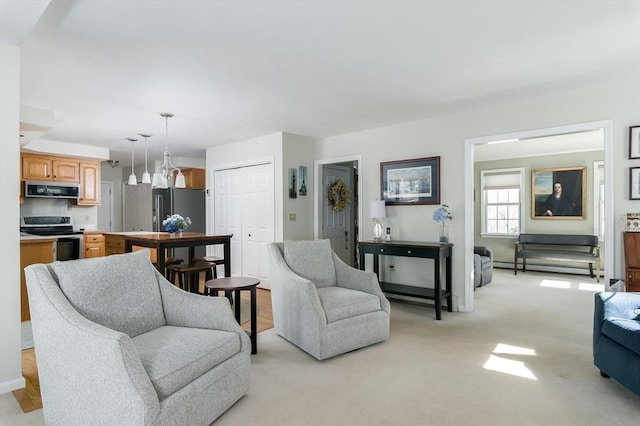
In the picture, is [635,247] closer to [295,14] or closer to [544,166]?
[295,14]

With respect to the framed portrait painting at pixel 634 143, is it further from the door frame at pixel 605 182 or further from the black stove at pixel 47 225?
the black stove at pixel 47 225

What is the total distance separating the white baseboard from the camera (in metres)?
2.44

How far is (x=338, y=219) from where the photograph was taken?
6.41m

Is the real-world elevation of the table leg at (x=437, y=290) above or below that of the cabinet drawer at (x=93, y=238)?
below

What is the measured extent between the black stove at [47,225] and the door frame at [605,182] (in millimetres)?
6384

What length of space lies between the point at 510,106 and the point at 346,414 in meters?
3.62

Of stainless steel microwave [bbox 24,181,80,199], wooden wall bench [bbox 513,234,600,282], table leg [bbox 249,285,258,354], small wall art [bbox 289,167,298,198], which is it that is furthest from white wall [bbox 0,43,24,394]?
wooden wall bench [bbox 513,234,600,282]

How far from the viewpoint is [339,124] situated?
504 cm

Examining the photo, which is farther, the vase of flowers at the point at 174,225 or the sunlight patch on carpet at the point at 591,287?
the sunlight patch on carpet at the point at 591,287

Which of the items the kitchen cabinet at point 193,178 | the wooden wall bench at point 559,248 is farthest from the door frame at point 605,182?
the kitchen cabinet at point 193,178

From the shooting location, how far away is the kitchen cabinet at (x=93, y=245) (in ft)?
21.1

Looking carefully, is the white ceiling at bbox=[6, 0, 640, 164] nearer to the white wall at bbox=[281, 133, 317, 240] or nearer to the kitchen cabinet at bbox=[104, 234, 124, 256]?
the white wall at bbox=[281, 133, 317, 240]

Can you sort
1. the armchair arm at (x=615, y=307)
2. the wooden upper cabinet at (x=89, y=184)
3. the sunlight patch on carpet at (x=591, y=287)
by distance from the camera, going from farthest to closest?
the wooden upper cabinet at (x=89, y=184), the sunlight patch on carpet at (x=591, y=287), the armchair arm at (x=615, y=307)

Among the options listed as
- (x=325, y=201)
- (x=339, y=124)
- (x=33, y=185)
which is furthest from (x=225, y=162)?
(x=33, y=185)
